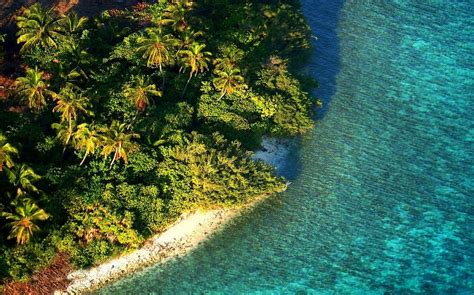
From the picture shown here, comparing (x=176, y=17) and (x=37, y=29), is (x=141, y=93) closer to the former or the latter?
(x=176, y=17)

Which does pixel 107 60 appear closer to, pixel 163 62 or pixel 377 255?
pixel 163 62

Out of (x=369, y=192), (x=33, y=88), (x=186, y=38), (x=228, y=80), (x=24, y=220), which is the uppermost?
(x=186, y=38)

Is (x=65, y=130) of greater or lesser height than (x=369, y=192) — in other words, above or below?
above

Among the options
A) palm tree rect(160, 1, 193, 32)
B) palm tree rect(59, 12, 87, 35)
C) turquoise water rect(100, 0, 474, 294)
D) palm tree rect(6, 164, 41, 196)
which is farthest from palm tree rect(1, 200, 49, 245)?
palm tree rect(160, 1, 193, 32)

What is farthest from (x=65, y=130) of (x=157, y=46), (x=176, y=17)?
(x=176, y=17)

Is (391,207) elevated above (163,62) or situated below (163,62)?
Answer: below

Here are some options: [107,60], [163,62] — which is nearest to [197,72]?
[163,62]

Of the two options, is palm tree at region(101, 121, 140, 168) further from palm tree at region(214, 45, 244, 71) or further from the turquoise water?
palm tree at region(214, 45, 244, 71)
